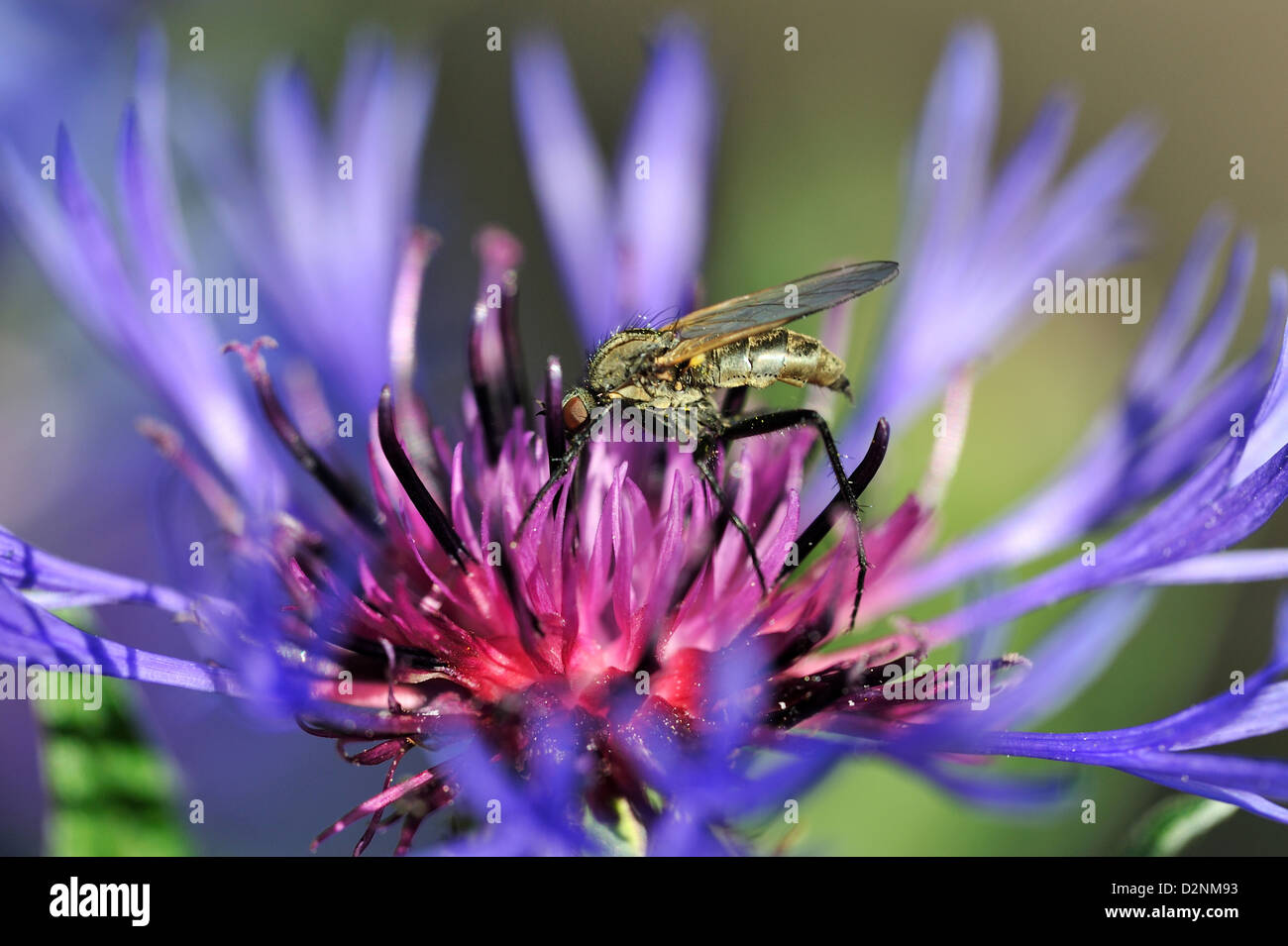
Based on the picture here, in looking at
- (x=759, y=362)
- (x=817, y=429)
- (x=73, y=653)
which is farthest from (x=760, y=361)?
(x=73, y=653)

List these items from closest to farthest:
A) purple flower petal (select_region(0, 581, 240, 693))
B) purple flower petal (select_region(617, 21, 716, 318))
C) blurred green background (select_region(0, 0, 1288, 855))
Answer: purple flower petal (select_region(0, 581, 240, 693))
blurred green background (select_region(0, 0, 1288, 855))
purple flower petal (select_region(617, 21, 716, 318))

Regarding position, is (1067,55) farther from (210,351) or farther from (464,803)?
(464,803)

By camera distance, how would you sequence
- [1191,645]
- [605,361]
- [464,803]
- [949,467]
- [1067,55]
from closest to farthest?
1. [464,803]
2. [605,361]
3. [949,467]
4. [1191,645]
5. [1067,55]

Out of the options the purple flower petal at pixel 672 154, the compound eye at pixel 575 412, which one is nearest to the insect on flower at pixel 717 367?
the compound eye at pixel 575 412

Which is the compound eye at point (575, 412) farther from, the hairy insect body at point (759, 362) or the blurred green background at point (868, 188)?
the blurred green background at point (868, 188)

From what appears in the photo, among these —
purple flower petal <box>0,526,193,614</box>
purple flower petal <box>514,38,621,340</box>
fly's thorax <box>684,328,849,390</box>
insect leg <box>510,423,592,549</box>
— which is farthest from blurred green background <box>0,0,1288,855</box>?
purple flower petal <box>0,526,193,614</box>

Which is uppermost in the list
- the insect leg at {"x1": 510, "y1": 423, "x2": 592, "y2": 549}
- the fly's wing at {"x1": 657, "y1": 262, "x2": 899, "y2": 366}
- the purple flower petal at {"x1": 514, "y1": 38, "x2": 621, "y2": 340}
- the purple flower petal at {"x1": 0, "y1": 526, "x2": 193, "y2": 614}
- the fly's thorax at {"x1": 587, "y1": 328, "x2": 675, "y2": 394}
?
the purple flower petal at {"x1": 514, "y1": 38, "x2": 621, "y2": 340}

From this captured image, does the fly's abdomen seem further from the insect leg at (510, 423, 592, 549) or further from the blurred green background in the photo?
the blurred green background
